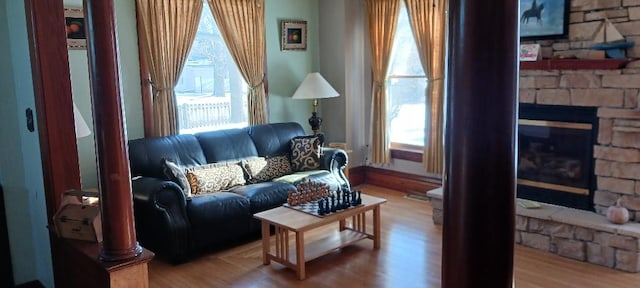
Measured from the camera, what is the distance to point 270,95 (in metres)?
6.04

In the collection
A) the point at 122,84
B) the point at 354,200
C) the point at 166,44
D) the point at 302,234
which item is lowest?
the point at 302,234

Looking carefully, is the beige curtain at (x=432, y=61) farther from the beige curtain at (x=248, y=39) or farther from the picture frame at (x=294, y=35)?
the beige curtain at (x=248, y=39)

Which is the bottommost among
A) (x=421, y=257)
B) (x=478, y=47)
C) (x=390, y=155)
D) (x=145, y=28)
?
(x=421, y=257)

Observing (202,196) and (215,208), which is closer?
(215,208)

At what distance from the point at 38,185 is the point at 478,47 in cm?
303

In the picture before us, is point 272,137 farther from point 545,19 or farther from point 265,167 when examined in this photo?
point 545,19

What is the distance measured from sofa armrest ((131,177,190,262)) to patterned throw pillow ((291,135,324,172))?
1.52 m

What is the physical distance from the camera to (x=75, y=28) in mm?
4422

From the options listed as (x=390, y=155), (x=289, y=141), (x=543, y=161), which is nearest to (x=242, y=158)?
(x=289, y=141)

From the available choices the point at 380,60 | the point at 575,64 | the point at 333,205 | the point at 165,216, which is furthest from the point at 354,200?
the point at 380,60

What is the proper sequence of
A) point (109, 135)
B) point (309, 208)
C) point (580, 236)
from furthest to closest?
point (309, 208), point (580, 236), point (109, 135)

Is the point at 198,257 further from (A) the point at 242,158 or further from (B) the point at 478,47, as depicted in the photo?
(B) the point at 478,47

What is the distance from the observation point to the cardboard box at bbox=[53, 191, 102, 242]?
276 centimetres

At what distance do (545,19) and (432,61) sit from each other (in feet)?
4.57
